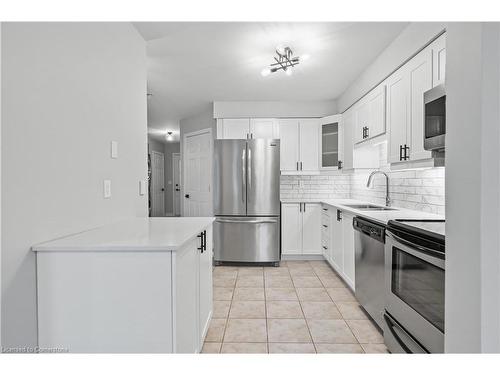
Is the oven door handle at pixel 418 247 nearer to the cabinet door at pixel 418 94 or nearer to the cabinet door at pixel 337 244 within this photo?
the cabinet door at pixel 418 94

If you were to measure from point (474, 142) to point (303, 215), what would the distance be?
3624 mm

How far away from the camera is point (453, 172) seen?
86 cm

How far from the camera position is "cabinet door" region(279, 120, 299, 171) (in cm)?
444

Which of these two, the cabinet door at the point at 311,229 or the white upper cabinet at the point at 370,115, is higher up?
the white upper cabinet at the point at 370,115

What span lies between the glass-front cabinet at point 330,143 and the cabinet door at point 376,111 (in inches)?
41.9

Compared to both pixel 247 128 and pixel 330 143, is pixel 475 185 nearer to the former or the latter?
pixel 330 143

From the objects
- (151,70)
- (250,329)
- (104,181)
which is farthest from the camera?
(151,70)

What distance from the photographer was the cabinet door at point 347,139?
379cm

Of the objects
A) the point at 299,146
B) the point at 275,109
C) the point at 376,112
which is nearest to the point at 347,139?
the point at 299,146

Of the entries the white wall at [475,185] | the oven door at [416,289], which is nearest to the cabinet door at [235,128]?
the oven door at [416,289]

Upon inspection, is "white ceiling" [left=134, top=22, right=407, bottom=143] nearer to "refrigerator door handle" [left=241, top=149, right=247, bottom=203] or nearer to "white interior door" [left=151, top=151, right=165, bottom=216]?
"refrigerator door handle" [left=241, top=149, right=247, bottom=203]

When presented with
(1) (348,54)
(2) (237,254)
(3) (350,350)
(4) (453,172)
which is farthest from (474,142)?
(2) (237,254)

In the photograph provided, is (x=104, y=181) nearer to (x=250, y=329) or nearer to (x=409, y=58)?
(x=250, y=329)

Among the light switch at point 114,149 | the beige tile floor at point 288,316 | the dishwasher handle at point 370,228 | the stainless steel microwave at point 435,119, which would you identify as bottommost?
the beige tile floor at point 288,316
